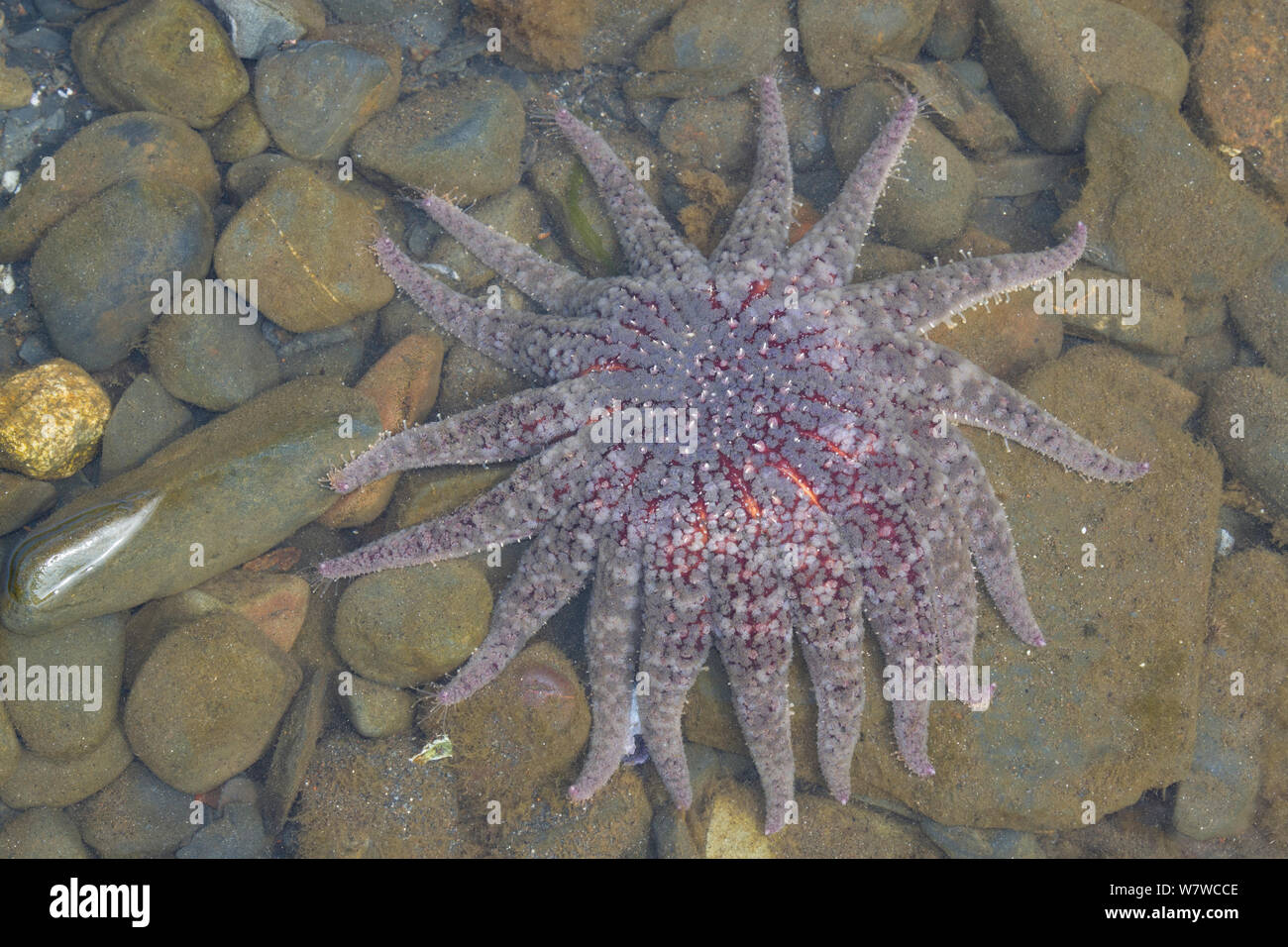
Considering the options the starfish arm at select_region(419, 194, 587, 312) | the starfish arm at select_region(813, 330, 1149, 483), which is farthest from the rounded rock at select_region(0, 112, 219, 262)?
the starfish arm at select_region(813, 330, 1149, 483)

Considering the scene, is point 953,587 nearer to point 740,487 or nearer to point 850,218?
point 740,487

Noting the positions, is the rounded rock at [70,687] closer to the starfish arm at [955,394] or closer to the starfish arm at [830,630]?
the starfish arm at [830,630]

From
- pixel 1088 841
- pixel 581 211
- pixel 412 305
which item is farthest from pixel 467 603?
pixel 1088 841

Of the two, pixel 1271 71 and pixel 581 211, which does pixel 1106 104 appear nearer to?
pixel 1271 71

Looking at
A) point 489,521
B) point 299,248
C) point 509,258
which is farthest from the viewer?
point 509,258

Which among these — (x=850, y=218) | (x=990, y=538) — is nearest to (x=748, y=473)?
(x=990, y=538)

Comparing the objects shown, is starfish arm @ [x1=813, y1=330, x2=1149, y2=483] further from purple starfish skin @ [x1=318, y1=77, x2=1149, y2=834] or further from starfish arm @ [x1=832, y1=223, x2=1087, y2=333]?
starfish arm @ [x1=832, y1=223, x2=1087, y2=333]

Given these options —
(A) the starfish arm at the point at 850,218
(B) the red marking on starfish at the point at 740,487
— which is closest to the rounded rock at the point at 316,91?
(A) the starfish arm at the point at 850,218
